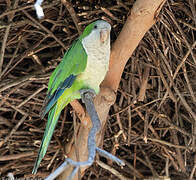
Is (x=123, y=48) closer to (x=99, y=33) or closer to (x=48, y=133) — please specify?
(x=99, y=33)

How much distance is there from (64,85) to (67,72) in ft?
0.28

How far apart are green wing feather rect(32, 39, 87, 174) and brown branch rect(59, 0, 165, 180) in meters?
0.16

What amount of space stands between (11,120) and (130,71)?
0.91 metres

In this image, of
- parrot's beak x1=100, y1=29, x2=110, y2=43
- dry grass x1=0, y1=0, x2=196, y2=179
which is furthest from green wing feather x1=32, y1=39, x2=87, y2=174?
dry grass x1=0, y1=0, x2=196, y2=179

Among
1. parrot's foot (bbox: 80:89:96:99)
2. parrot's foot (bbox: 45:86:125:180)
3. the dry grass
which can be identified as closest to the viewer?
parrot's foot (bbox: 45:86:125:180)

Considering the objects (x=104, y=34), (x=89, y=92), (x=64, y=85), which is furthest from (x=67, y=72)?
(x=104, y=34)

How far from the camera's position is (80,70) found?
1.74 m

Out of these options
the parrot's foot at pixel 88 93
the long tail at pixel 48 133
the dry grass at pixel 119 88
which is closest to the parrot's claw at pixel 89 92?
the parrot's foot at pixel 88 93

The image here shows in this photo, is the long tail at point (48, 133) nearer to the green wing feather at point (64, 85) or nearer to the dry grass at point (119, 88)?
the green wing feather at point (64, 85)

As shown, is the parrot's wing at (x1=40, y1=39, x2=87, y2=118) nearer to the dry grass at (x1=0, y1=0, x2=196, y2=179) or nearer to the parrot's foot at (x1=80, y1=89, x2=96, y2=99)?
the parrot's foot at (x1=80, y1=89, x2=96, y2=99)

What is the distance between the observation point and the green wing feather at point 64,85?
1.74 meters

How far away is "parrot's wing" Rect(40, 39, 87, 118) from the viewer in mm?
1727

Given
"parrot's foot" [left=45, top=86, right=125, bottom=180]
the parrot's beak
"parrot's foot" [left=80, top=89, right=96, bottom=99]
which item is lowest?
"parrot's foot" [left=45, top=86, right=125, bottom=180]

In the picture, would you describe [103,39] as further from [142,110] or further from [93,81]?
[142,110]
